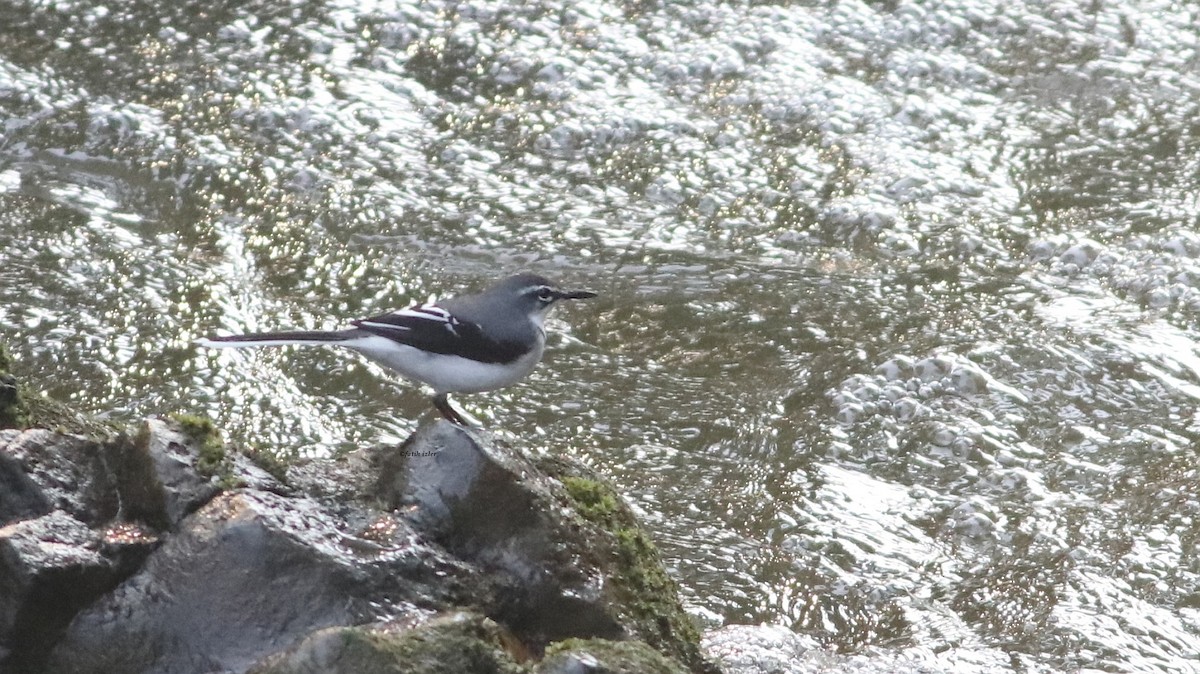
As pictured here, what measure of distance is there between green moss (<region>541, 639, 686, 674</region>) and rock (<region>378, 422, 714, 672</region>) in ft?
1.51

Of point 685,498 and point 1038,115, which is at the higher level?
point 1038,115

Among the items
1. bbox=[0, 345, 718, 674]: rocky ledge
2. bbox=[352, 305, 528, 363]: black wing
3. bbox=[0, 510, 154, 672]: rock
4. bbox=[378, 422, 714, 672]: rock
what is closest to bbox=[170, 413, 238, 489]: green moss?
Answer: bbox=[0, 345, 718, 674]: rocky ledge

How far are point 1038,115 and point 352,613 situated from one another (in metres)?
7.89

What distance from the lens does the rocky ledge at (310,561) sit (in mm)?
4047

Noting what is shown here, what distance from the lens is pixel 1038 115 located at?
34.0ft

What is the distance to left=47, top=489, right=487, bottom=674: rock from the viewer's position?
4121 mm

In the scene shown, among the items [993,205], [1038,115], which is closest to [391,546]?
[993,205]

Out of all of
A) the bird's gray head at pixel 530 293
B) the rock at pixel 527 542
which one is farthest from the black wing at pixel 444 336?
the rock at pixel 527 542

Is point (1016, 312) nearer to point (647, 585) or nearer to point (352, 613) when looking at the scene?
point (647, 585)

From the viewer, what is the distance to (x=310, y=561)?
4.17 m

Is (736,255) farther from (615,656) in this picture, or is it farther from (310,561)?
(615,656)

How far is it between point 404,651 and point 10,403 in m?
2.20

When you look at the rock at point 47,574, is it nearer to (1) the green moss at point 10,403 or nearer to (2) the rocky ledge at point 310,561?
(2) the rocky ledge at point 310,561

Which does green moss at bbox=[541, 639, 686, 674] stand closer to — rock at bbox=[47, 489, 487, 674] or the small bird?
rock at bbox=[47, 489, 487, 674]
